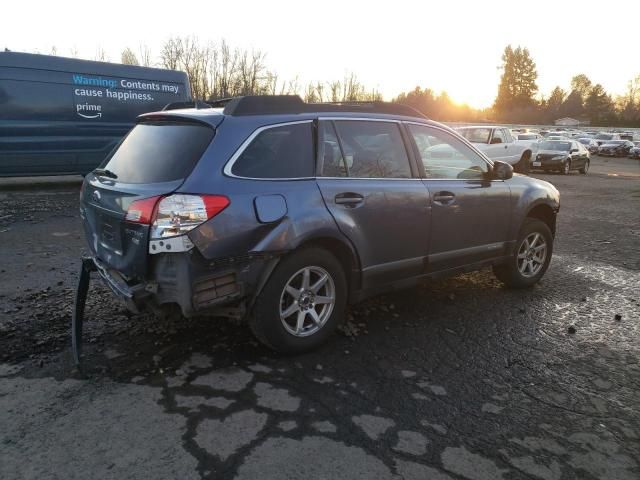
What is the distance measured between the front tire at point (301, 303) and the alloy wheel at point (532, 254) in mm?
2452

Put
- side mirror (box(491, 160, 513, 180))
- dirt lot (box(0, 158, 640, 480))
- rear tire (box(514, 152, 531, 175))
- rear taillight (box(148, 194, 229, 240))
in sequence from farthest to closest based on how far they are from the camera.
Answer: rear tire (box(514, 152, 531, 175)), side mirror (box(491, 160, 513, 180)), rear taillight (box(148, 194, 229, 240)), dirt lot (box(0, 158, 640, 480))

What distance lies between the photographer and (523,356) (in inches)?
149

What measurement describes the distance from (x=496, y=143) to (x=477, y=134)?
817 millimetres

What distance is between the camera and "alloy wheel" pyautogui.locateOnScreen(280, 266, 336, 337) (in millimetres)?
3576

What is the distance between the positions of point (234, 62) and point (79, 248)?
3539cm

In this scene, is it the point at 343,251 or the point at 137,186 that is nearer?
the point at 137,186

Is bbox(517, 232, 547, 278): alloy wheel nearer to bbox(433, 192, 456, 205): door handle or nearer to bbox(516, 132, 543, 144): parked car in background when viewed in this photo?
bbox(433, 192, 456, 205): door handle

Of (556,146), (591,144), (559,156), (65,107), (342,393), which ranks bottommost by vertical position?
(591,144)

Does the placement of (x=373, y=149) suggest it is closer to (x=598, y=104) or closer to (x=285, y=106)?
(x=285, y=106)

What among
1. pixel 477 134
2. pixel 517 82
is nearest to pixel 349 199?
pixel 477 134

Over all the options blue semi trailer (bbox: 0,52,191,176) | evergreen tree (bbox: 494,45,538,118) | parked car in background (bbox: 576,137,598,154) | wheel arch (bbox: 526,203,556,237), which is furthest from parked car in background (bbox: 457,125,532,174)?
evergreen tree (bbox: 494,45,538,118)

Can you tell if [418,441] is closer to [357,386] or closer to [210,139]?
[357,386]

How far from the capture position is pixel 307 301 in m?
3.67

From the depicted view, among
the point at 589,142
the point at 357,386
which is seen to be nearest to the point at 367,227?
the point at 357,386
